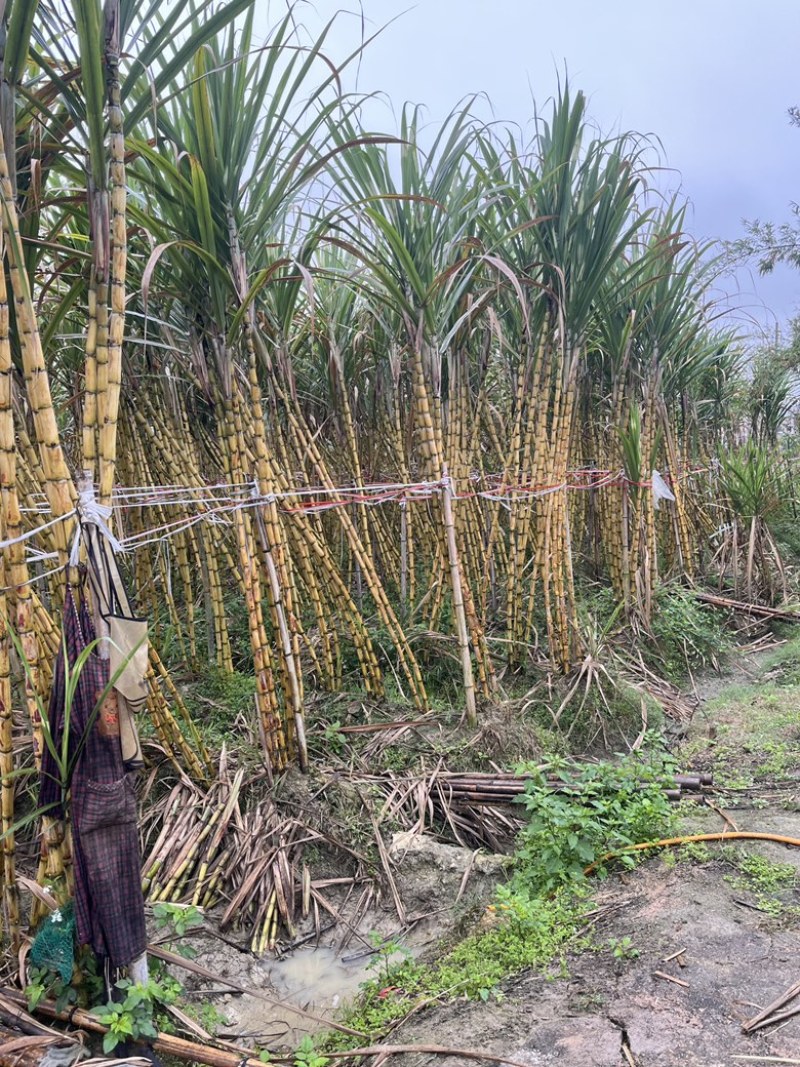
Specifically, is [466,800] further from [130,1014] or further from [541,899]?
[130,1014]

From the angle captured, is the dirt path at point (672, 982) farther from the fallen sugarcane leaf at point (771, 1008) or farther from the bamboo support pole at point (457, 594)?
the bamboo support pole at point (457, 594)

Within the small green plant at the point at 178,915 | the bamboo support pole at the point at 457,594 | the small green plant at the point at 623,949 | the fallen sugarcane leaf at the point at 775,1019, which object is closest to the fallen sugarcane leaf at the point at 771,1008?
the fallen sugarcane leaf at the point at 775,1019

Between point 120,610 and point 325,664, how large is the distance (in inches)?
68.2

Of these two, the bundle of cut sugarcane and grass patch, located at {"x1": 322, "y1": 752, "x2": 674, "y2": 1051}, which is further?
the bundle of cut sugarcane

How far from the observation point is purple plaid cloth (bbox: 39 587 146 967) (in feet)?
4.70

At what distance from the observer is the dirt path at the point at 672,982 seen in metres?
1.46

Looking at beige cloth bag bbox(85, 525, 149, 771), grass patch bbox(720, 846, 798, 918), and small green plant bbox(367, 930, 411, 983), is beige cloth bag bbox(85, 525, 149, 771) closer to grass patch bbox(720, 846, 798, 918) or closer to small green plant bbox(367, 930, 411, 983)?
small green plant bbox(367, 930, 411, 983)

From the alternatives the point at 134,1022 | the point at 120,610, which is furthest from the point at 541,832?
the point at 120,610

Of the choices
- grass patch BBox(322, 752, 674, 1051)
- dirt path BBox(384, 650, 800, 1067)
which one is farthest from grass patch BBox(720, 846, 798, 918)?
grass patch BBox(322, 752, 674, 1051)

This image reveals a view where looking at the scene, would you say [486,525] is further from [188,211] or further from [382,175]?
[188,211]

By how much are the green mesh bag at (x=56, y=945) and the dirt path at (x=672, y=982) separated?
72cm

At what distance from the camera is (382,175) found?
9.07ft

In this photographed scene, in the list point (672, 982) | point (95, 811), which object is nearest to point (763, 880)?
point (672, 982)

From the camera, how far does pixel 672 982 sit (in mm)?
1635
